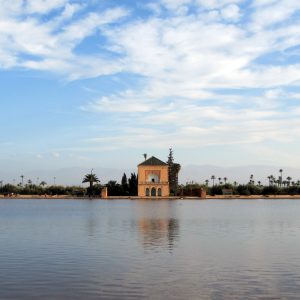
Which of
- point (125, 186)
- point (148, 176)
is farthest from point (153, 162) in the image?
point (125, 186)

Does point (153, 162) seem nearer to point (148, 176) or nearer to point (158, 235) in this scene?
point (148, 176)

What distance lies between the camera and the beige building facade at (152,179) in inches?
3735

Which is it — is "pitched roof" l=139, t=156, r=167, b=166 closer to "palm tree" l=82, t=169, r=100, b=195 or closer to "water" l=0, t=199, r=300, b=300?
"palm tree" l=82, t=169, r=100, b=195

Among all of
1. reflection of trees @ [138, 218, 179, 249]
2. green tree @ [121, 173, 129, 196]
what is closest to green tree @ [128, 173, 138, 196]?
green tree @ [121, 173, 129, 196]

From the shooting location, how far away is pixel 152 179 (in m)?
95.4

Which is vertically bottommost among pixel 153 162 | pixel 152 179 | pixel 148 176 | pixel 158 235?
pixel 158 235

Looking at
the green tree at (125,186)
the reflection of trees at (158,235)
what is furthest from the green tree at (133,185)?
the reflection of trees at (158,235)

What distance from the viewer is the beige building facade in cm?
9488

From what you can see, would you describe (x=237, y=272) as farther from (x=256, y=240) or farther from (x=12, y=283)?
(x=256, y=240)

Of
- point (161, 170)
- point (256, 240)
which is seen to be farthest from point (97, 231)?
point (161, 170)

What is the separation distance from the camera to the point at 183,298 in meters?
11.4

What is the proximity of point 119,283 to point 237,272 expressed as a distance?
3.65 m

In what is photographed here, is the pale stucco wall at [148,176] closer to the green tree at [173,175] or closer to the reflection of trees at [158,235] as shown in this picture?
the green tree at [173,175]

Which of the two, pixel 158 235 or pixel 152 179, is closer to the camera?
pixel 158 235
